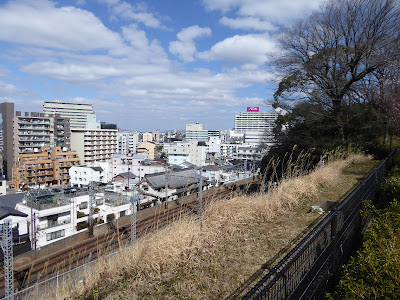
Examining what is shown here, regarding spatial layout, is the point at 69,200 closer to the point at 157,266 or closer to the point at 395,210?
the point at 157,266

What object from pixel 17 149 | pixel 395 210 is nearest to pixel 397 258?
pixel 395 210

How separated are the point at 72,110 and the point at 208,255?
71443 millimetres

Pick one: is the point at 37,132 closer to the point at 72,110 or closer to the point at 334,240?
the point at 72,110

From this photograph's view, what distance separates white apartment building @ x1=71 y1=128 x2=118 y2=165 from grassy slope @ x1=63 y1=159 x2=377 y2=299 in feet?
121

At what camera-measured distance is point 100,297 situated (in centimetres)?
162

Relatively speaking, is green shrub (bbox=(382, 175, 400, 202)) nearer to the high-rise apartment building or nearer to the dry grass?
the dry grass

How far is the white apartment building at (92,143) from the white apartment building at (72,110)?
Result: 1004 inches

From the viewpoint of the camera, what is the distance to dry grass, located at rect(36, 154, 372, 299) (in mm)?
1685

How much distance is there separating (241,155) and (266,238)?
40842 mm

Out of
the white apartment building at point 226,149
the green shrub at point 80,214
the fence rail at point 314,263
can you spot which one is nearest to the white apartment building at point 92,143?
the white apartment building at point 226,149

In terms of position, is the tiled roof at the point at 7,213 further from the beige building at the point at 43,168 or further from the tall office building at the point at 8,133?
the tall office building at the point at 8,133

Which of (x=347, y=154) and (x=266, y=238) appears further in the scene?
(x=347, y=154)

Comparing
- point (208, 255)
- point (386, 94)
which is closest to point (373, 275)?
point (208, 255)

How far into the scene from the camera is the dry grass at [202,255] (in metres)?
1.68
